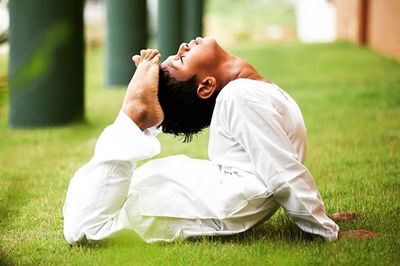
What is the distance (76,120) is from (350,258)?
6365 mm

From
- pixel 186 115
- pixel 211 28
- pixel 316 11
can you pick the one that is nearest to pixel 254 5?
pixel 211 28

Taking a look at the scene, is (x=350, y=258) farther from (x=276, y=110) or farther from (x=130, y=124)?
(x=130, y=124)

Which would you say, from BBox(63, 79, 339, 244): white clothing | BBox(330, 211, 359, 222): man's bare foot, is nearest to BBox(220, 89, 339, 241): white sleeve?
BBox(63, 79, 339, 244): white clothing

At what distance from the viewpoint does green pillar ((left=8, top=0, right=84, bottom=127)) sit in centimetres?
799

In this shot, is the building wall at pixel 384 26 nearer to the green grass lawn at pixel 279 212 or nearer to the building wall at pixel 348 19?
the building wall at pixel 348 19

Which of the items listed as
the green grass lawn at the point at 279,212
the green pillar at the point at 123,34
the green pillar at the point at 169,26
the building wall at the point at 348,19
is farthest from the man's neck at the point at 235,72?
the building wall at the point at 348,19

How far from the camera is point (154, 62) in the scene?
304cm

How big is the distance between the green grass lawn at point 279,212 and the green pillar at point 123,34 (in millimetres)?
1248

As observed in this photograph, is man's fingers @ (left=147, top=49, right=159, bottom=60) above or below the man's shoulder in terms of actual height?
above

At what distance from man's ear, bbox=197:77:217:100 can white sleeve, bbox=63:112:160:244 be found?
1.02 ft

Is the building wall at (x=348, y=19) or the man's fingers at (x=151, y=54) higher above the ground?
the man's fingers at (x=151, y=54)

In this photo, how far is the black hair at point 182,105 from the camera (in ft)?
10.0

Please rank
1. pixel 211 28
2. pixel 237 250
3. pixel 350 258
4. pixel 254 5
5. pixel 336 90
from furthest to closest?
pixel 254 5, pixel 211 28, pixel 336 90, pixel 237 250, pixel 350 258

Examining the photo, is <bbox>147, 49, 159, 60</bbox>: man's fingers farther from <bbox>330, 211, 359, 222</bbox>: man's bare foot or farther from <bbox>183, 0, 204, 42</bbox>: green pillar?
<bbox>183, 0, 204, 42</bbox>: green pillar
